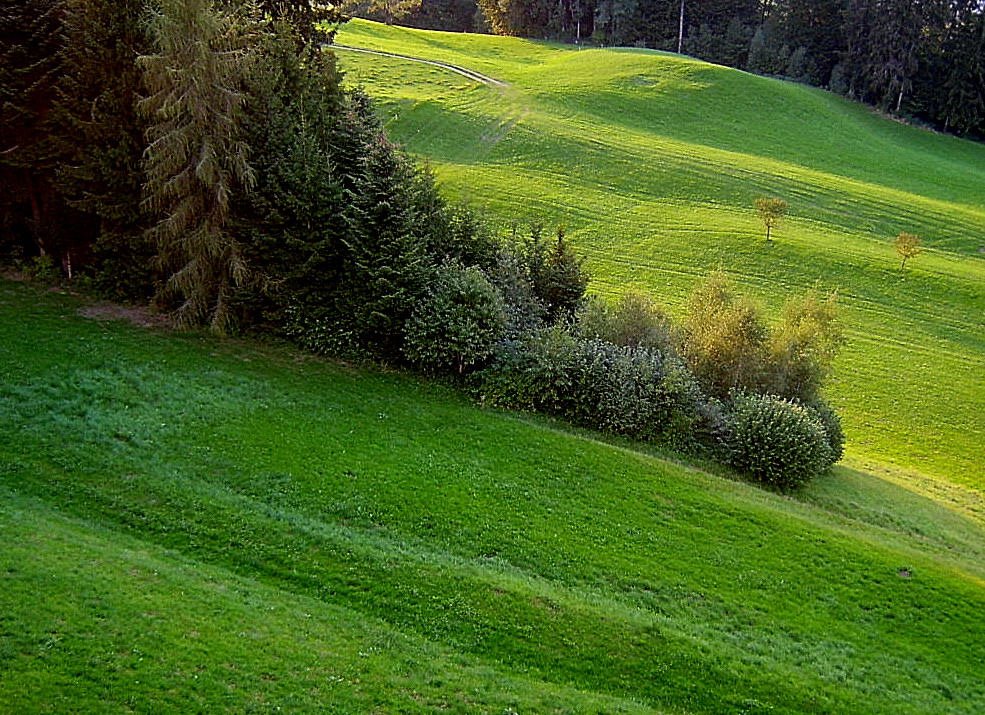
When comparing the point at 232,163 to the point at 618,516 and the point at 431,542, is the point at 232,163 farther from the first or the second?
the point at 618,516

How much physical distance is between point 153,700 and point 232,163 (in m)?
17.9

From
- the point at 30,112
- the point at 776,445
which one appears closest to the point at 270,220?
the point at 30,112

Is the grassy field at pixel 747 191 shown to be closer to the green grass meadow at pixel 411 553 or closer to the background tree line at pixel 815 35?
the green grass meadow at pixel 411 553

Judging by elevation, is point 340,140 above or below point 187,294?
above

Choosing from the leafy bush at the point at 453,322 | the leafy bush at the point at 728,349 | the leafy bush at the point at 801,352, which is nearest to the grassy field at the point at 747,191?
the leafy bush at the point at 801,352

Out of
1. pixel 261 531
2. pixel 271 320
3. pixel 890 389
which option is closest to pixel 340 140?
pixel 271 320

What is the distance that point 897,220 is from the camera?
2324 inches

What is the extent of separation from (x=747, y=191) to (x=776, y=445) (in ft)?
123

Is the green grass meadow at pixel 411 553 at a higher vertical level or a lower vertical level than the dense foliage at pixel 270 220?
lower

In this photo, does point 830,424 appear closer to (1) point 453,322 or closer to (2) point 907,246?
(1) point 453,322

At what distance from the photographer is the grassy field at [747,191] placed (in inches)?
1640

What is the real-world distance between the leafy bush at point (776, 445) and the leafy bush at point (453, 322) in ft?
30.0

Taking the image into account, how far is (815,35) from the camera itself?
102438mm

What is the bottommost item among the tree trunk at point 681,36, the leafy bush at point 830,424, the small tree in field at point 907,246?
the leafy bush at point 830,424
